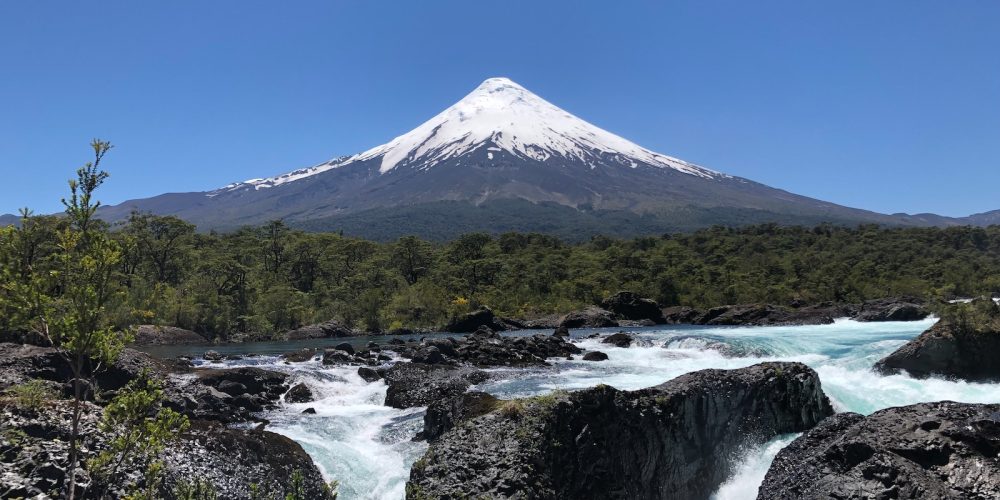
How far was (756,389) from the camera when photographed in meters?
9.71

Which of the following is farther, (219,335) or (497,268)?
(497,268)

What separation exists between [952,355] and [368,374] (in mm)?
15886

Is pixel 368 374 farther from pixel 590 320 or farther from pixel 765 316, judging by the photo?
pixel 765 316

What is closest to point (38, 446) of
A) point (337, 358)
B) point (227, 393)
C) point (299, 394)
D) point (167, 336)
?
point (227, 393)

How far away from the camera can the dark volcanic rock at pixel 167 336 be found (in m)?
32.7

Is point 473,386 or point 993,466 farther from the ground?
point 993,466

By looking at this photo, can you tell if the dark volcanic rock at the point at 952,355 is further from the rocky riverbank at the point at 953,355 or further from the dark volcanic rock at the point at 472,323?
the dark volcanic rock at the point at 472,323

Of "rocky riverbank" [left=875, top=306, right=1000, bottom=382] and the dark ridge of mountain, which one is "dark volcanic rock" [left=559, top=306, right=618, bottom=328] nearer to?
"rocky riverbank" [left=875, top=306, right=1000, bottom=382]

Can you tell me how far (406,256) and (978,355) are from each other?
50.6 meters

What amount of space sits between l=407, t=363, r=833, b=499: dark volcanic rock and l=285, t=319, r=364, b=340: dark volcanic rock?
3347cm

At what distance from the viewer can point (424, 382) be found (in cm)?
1584

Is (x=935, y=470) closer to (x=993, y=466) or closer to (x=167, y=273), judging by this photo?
(x=993, y=466)

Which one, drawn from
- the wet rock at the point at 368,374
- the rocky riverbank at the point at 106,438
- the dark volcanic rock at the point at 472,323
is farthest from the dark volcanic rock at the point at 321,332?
the rocky riverbank at the point at 106,438

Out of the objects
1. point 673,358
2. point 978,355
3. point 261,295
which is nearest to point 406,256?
point 261,295
